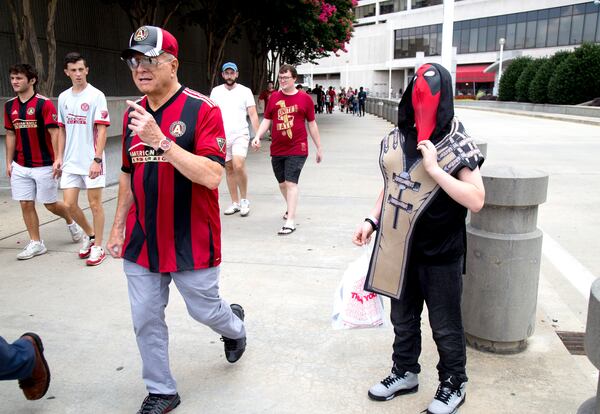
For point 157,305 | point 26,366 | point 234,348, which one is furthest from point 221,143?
point 26,366

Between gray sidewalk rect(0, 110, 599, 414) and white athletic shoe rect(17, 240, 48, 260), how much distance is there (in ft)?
0.30

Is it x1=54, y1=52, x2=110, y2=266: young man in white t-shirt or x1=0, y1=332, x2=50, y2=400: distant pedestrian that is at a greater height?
x1=54, y1=52, x2=110, y2=266: young man in white t-shirt

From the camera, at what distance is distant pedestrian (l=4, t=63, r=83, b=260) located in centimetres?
540

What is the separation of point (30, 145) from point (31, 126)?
0.18 meters

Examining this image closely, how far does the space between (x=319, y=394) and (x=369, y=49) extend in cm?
8193

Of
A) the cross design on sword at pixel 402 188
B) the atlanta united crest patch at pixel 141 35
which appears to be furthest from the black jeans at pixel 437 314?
the atlanta united crest patch at pixel 141 35

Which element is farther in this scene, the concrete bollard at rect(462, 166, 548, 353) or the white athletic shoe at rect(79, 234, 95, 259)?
the white athletic shoe at rect(79, 234, 95, 259)

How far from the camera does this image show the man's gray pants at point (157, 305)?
2.87 m

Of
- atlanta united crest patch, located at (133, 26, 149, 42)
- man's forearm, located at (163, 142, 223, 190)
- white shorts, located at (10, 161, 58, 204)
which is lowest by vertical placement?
white shorts, located at (10, 161, 58, 204)

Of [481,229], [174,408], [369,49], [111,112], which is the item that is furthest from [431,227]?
[369,49]

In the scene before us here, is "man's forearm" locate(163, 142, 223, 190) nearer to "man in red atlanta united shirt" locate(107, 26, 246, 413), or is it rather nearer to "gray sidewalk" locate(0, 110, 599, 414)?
"man in red atlanta united shirt" locate(107, 26, 246, 413)

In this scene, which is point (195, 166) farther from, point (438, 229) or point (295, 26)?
point (295, 26)

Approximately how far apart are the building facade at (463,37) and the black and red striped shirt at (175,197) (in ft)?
134

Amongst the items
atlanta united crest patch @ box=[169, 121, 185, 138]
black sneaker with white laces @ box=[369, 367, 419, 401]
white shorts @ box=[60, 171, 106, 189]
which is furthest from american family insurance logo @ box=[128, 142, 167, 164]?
white shorts @ box=[60, 171, 106, 189]
